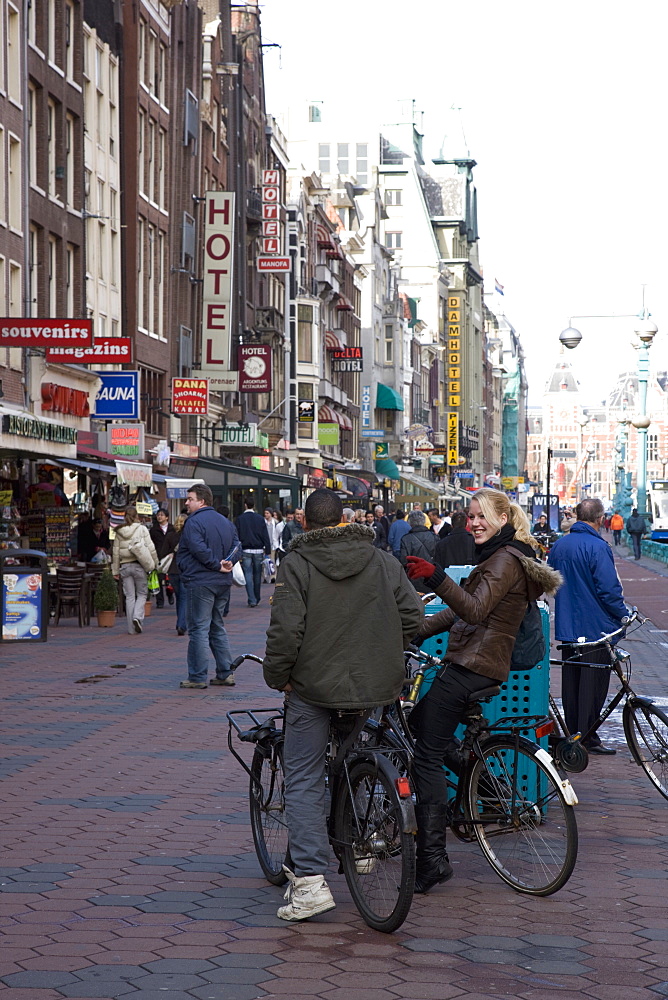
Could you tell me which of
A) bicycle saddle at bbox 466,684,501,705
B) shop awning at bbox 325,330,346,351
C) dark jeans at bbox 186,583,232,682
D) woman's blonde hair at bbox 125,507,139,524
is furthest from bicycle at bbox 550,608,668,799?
shop awning at bbox 325,330,346,351

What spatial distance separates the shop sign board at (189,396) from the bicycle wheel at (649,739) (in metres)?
30.0

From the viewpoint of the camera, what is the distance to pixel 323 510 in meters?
6.09

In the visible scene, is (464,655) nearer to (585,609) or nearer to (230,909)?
(230,909)

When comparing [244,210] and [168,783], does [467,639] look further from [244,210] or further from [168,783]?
[244,210]

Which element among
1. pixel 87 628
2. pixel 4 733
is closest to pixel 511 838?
pixel 4 733

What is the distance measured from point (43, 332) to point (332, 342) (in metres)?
48.3

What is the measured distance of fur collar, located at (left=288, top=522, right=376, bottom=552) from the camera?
19.4 ft

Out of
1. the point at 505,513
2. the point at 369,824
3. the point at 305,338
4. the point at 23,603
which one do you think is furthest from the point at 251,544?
the point at 305,338

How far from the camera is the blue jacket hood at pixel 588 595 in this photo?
9953mm

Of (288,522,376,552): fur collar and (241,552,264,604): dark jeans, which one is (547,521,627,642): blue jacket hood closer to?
(288,522,376,552): fur collar

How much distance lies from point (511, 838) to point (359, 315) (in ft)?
263

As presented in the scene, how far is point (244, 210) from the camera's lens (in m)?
51.2

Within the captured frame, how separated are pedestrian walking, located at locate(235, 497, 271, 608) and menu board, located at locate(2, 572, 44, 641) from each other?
318 inches

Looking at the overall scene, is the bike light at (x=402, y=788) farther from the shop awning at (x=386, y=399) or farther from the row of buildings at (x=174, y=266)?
the shop awning at (x=386, y=399)
